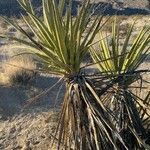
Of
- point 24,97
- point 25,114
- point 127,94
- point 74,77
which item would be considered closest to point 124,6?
point 24,97

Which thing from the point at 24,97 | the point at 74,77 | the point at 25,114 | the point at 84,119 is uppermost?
the point at 74,77

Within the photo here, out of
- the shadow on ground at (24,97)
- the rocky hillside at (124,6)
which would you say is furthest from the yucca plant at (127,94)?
the rocky hillside at (124,6)

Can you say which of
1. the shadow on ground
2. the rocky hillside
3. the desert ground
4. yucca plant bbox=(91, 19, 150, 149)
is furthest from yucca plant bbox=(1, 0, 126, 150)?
the rocky hillside

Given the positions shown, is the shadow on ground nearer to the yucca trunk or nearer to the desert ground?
the desert ground

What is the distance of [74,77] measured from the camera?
5742 mm

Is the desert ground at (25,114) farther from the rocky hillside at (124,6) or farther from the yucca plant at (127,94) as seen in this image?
the rocky hillside at (124,6)

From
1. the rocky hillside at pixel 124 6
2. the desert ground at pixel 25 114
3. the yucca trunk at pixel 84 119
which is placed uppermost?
the rocky hillside at pixel 124 6

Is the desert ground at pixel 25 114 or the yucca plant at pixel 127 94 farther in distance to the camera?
the desert ground at pixel 25 114

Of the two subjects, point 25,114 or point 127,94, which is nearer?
point 127,94

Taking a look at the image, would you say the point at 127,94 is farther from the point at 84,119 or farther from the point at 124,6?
the point at 124,6

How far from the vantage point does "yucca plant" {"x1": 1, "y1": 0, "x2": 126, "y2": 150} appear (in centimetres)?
561

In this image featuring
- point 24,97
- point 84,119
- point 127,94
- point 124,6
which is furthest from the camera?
point 124,6

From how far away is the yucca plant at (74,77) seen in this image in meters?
5.61

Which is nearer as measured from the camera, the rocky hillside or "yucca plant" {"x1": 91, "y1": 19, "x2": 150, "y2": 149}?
"yucca plant" {"x1": 91, "y1": 19, "x2": 150, "y2": 149}
